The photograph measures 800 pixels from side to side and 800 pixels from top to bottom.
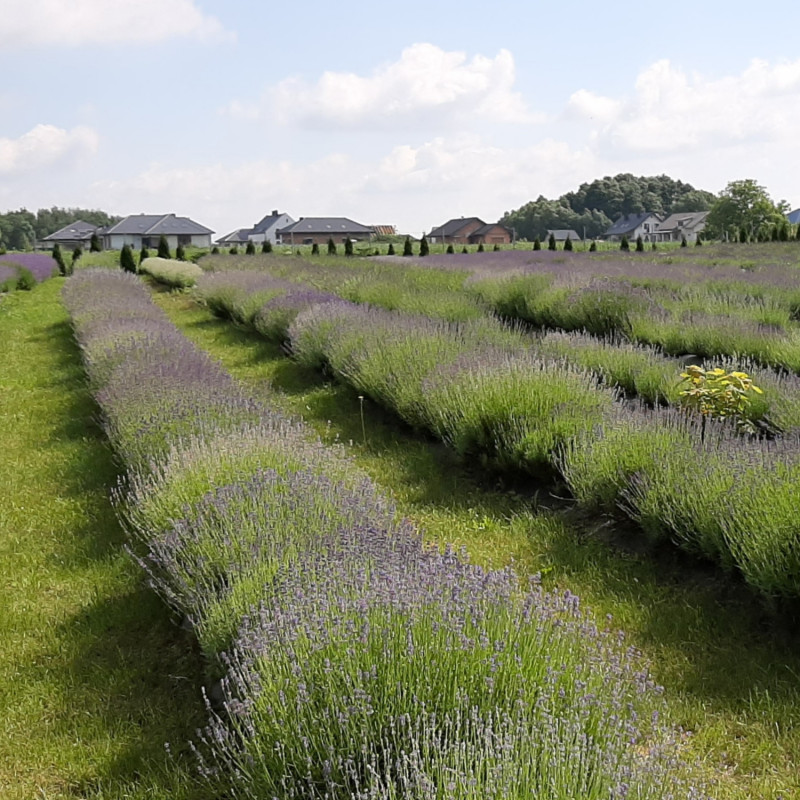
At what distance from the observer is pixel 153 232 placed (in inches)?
2773

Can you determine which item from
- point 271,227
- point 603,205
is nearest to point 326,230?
point 271,227

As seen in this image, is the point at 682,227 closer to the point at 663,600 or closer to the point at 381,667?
the point at 663,600

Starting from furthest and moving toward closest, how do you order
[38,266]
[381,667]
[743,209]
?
[743,209], [38,266], [381,667]

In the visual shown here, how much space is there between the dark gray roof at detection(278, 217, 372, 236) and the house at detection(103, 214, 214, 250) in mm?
10389

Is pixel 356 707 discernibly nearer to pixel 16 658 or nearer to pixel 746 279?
pixel 16 658

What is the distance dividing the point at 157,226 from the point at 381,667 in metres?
74.3

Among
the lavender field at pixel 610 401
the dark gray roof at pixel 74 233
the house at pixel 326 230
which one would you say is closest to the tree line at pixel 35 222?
the dark gray roof at pixel 74 233

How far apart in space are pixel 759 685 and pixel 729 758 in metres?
0.45

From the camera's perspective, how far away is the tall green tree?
65.1 meters

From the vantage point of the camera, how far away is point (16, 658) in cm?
338

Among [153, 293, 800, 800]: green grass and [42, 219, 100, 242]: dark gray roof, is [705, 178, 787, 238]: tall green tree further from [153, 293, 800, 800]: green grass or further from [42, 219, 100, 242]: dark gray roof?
→ [153, 293, 800, 800]: green grass

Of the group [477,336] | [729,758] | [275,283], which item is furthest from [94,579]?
[275,283]

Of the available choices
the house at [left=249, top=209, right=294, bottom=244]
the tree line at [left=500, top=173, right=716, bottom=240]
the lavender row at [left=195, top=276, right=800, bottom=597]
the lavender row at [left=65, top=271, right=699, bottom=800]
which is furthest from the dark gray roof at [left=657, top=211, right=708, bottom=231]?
the lavender row at [left=65, top=271, right=699, bottom=800]

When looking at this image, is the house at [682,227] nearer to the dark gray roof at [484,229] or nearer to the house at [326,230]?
the dark gray roof at [484,229]
